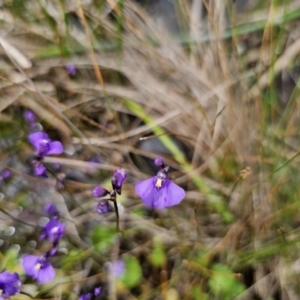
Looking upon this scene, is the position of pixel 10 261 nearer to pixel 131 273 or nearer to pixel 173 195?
pixel 131 273

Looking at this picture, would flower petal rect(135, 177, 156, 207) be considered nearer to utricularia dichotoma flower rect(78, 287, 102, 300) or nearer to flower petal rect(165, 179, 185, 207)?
flower petal rect(165, 179, 185, 207)

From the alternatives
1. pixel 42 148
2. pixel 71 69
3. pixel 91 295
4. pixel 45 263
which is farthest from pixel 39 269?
pixel 71 69

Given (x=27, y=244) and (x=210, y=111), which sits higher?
(x=210, y=111)

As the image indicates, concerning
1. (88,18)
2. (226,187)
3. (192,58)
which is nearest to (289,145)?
(226,187)

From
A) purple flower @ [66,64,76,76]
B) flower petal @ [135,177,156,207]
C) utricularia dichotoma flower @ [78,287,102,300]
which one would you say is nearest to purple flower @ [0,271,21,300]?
utricularia dichotoma flower @ [78,287,102,300]

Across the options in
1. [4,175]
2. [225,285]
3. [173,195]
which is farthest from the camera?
[4,175]

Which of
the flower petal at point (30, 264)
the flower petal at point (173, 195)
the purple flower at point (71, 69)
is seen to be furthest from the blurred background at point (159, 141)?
the flower petal at point (173, 195)

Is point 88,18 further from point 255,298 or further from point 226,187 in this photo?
point 255,298
